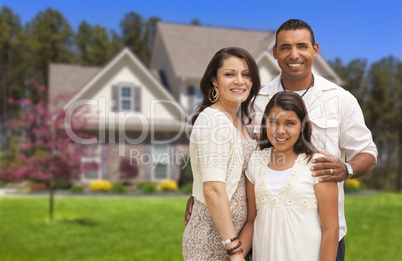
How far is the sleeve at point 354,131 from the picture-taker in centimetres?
353

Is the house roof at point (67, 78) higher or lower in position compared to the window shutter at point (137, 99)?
higher

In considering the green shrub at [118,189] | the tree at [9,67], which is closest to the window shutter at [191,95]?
the green shrub at [118,189]

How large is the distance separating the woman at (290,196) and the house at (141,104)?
17001mm

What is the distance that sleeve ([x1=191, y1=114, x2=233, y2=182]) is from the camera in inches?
113

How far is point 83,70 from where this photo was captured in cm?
2434

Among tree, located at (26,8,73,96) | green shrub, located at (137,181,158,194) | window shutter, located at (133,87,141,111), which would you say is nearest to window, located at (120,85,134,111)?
window shutter, located at (133,87,141,111)

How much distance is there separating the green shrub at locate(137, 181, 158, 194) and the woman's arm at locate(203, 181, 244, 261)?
17030 mm

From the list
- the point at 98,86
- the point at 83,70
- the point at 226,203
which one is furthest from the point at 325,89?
the point at 83,70

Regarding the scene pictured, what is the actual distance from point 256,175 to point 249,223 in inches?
15.1

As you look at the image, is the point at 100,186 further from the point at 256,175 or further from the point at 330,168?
the point at 330,168

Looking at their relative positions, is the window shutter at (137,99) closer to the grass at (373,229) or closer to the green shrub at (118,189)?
the green shrub at (118,189)

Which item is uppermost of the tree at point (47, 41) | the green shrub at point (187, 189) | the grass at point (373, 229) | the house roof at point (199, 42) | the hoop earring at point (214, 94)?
the tree at point (47, 41)

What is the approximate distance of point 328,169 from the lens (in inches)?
116

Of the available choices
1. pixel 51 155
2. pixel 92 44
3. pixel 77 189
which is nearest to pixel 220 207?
pixel 51 155
